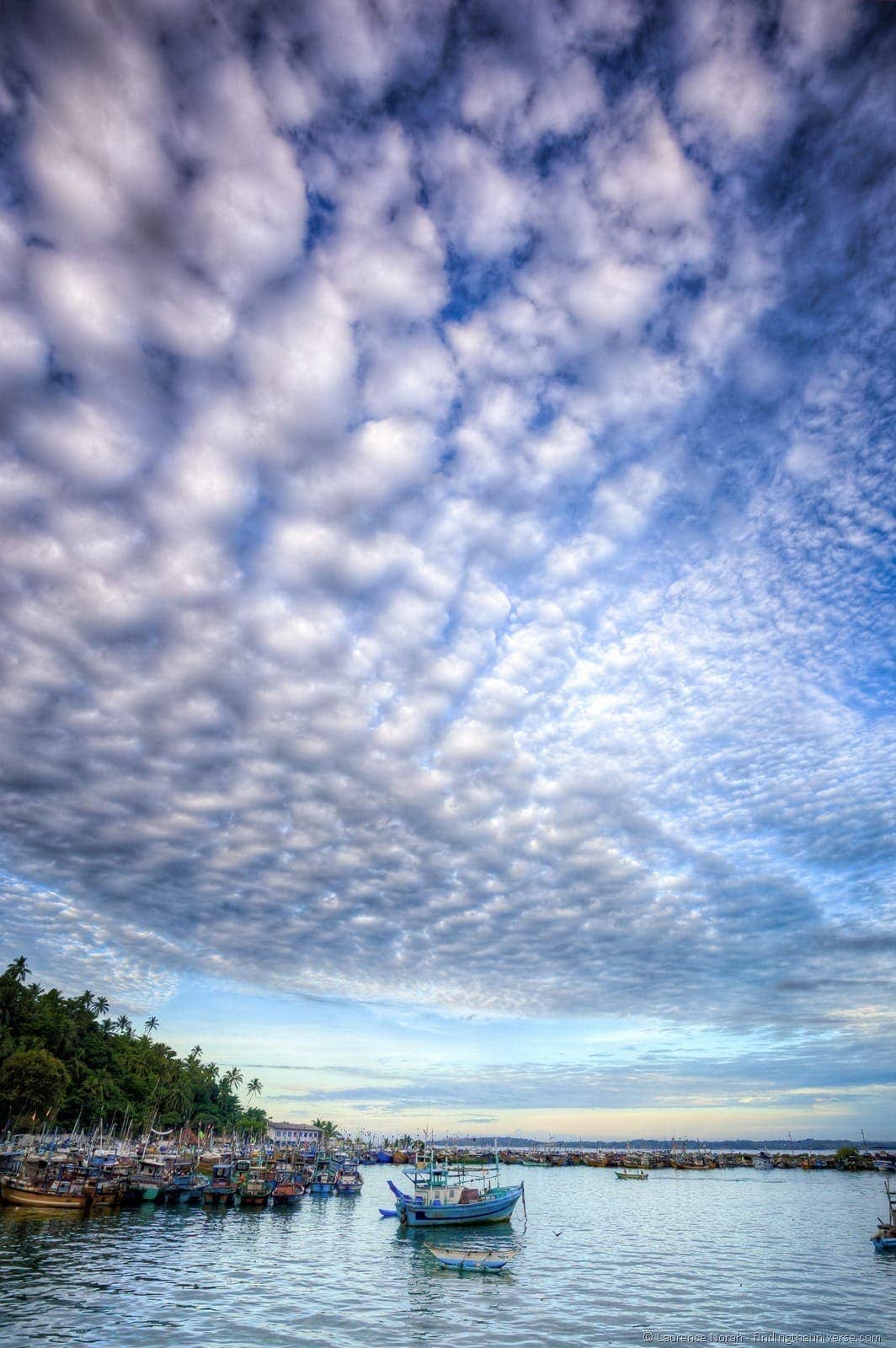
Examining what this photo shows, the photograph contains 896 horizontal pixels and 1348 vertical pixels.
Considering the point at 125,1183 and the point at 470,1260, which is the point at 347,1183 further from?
the point at 470,1260

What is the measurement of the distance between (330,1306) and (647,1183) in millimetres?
116586

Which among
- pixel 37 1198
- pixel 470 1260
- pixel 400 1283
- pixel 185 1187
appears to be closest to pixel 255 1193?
pixel 185 1187

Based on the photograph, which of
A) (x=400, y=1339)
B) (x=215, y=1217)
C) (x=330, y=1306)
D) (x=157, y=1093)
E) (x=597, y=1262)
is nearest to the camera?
(x=400, y=1339)

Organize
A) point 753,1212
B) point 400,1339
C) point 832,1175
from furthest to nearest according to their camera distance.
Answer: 1. point 832,1175
2. point 753,1212
3. point 400,1339

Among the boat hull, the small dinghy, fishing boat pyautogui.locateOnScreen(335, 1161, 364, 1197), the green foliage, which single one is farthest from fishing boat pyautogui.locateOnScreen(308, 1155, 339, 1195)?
the small dinghy

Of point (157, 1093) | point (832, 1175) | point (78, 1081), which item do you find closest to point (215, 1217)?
point (78, 1081)

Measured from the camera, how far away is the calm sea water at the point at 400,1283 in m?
24.6

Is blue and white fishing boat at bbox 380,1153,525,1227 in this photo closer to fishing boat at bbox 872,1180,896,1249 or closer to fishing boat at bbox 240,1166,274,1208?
fishing boat at bbox 240,1166,274,1208

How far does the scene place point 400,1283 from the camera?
3412cm

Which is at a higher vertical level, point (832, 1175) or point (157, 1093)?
point (157, 1093)

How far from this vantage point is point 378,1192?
99.1 meters

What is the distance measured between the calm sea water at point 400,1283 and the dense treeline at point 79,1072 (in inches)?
1246

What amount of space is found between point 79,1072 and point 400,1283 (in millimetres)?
79867

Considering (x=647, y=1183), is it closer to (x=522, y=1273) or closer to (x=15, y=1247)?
(x=522, y=1273)
